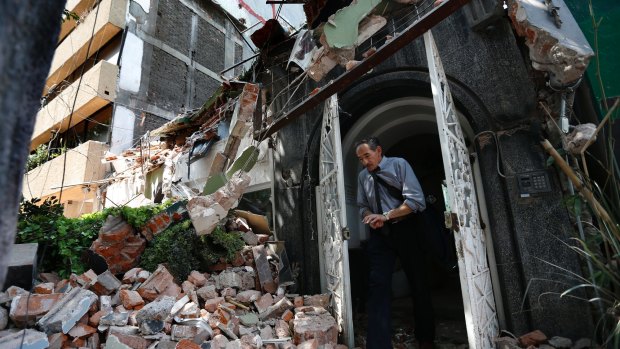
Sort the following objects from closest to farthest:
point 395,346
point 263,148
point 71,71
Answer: point 395,346 < point 263,148 < point 71,71

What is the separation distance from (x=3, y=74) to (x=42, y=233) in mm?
5606

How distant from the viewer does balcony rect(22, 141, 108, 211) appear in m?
12.1

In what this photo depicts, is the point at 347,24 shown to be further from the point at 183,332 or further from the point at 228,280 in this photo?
the point at 183,332

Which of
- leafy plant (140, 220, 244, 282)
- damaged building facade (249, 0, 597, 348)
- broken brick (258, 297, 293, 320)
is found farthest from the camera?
leafy plant (140, 220, 244, 282)

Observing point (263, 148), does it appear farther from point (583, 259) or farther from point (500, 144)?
point (583, 259)

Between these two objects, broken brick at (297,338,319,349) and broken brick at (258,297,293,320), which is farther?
broken brick at (258,297,293,320)

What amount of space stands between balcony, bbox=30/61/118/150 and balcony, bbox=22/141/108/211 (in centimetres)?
134

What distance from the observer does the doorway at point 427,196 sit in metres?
4.22

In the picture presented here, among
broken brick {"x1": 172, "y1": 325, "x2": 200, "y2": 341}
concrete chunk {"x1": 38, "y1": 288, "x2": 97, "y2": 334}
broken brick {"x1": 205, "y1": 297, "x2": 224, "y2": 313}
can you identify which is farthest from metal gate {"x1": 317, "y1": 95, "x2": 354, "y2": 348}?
concrete chunk {"x1": 38, "y1": 288, "x2": 97, "y2": 334}

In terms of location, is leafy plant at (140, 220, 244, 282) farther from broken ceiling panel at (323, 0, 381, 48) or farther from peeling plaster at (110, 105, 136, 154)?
peeling plaster at (110, 105, 136, 154)

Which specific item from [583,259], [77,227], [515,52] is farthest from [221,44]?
[583,259]

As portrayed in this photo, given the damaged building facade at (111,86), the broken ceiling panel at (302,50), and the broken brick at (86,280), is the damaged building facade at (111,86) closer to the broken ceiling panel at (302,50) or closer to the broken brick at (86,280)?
the broken brick at (86,280)

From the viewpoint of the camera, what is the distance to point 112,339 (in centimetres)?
288

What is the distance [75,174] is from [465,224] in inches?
555
